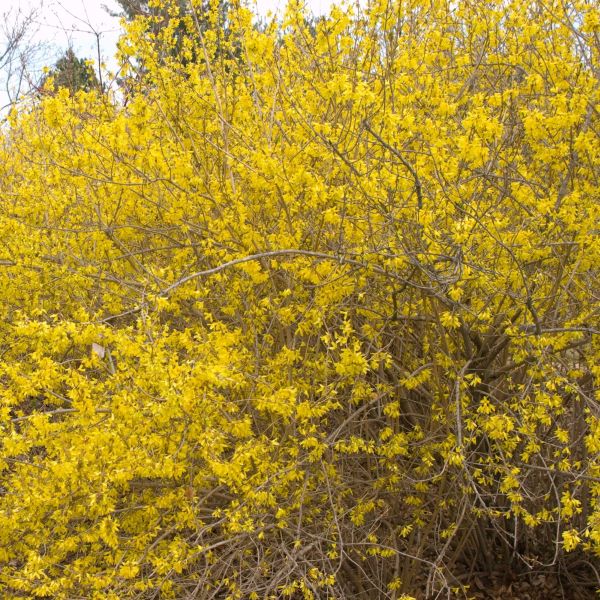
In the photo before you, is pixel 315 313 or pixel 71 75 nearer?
pixel 315 313

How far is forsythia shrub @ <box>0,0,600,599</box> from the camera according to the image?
11.2ft

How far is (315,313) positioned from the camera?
3.83 m

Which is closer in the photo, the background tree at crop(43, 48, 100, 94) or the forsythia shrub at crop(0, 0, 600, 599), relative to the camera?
the forsythia shrub at crop(0, 0, 600, 599)

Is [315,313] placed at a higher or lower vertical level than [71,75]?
lower

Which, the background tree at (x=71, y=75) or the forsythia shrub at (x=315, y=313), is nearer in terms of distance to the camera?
the forsythia shrub at (x=315, y=313)

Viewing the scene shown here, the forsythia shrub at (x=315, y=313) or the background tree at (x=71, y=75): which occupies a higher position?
the background tree at (x=71, y=75)

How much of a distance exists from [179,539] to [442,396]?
161 centimetres

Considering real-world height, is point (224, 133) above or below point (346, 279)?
above

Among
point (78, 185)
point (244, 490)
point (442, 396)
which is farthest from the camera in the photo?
point (78, 185)

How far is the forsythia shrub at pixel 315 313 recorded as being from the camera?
341cm

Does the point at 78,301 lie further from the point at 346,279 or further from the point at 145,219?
the point at 346,279

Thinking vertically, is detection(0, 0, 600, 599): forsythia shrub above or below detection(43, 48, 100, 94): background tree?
below

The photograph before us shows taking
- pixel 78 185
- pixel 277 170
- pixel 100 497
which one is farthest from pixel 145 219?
pixel 100 497

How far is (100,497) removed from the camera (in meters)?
3.54
